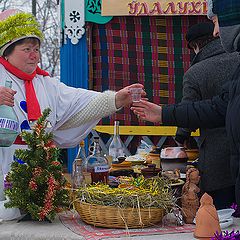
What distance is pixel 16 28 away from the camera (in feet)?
9.70

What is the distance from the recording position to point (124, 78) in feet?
18.7

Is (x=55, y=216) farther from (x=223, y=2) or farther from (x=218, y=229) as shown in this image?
(x=223, y=2)

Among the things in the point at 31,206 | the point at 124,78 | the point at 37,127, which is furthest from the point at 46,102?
the point at 124,78

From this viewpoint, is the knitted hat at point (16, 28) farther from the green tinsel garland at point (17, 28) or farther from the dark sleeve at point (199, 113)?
the dark sleeve at point (199, 113)

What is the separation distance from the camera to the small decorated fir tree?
Answer: 2.27 meters

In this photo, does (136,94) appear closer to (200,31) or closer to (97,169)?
(97,169)

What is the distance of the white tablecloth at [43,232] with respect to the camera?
2.10 metres

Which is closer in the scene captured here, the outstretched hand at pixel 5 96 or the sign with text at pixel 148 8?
the outstretched hand at pixel 5 96

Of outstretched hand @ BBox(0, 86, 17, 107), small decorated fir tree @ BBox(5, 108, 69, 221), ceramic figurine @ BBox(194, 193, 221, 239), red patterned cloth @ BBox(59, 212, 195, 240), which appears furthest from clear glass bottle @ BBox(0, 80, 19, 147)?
ceramic figurine @ BBox(194, 193, 221, 239)

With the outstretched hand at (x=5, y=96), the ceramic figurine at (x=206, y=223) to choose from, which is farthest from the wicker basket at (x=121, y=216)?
the outstretched hand at (x=5, y=96)

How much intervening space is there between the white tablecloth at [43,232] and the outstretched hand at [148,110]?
64 cm

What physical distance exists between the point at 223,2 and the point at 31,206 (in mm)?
1116

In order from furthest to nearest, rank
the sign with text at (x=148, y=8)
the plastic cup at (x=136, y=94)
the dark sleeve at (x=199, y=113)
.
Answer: the sign with text at (x=148, y=8)
the plastic cup at (x=136, y=94)
the dark sleeve at (x=199, y=113)

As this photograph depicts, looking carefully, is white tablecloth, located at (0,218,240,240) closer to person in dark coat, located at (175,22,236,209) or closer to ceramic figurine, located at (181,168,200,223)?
ceramic figurine, located at (181,168,200,223)
